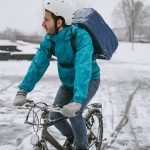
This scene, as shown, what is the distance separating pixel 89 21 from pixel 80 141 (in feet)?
4.31

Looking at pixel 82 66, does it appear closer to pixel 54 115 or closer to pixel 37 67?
pixel 37 67

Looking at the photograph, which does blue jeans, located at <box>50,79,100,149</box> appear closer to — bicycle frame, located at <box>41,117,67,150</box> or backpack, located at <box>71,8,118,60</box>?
bicycle frame, located at <box>41,117,67,150</box>

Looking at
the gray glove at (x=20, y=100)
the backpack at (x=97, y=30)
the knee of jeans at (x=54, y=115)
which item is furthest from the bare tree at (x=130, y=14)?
the gray glove at (x=20, y=100)

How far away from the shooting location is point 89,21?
→ 4.75 meters

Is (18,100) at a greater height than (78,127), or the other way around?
(18,100)

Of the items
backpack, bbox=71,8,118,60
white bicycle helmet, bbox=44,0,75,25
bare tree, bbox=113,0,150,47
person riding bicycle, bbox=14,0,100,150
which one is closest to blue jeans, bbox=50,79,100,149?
person riding bicycle, bbox=14,0,100,150

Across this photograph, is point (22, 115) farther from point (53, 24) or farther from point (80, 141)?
point (53, 24)

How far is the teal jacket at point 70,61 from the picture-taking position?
425 cm

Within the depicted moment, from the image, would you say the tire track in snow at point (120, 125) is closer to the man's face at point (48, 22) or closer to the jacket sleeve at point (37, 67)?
the jacket sleeve at point (37, 67)

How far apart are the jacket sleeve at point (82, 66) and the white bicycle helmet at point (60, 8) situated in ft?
0.78

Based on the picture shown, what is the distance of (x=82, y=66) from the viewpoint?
4.28 m

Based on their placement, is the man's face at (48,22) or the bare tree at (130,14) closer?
the man's face at (48,22)

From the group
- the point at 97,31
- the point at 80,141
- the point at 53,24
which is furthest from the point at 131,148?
the point at 53,24

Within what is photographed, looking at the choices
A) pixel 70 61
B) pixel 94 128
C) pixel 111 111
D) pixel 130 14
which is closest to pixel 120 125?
pixel 111 111
